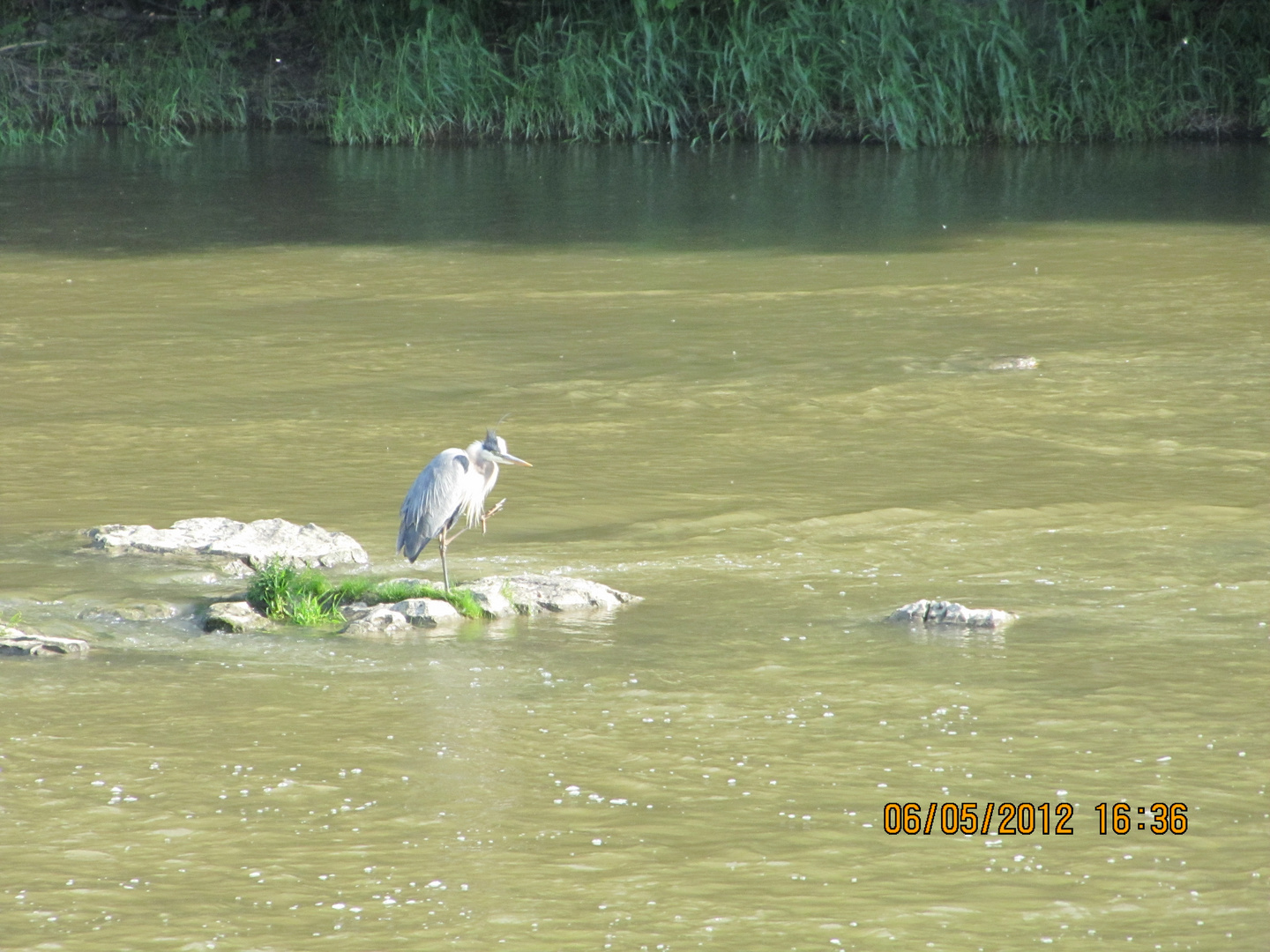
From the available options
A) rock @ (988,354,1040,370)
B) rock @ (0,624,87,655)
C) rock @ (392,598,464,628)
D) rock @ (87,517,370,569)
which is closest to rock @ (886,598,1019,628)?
rock @ (392,598,464,628)

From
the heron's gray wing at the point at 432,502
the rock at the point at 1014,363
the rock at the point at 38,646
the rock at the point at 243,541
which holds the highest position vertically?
the rock at the point at 1014,363

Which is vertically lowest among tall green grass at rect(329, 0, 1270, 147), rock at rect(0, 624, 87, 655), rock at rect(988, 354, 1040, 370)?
rock at rect(0, 624, 87, 655)

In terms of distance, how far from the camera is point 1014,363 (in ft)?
27.3

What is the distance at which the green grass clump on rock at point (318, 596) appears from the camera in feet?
16.8

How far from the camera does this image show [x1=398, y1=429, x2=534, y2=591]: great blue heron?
16.9 feet

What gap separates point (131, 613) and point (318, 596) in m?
0.54

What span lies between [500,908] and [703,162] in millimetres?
13428

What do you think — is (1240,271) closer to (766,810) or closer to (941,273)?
(941,273)

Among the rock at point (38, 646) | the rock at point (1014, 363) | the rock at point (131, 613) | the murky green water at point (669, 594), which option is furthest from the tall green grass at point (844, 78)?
the rock at point (38, 646)

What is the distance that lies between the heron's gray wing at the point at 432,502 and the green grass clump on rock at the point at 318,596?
136 mm

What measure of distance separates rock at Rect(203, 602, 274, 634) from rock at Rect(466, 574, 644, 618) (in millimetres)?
611

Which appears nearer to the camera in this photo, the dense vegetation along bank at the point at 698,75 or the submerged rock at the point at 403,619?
the submerged rock at the point at 403,619

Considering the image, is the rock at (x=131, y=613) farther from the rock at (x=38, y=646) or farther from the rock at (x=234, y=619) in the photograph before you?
the rock at (x=38, y=646)

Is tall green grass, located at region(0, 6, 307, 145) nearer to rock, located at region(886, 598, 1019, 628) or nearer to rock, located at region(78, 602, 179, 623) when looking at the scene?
rock, located at region(78, 602, 179, 623)
